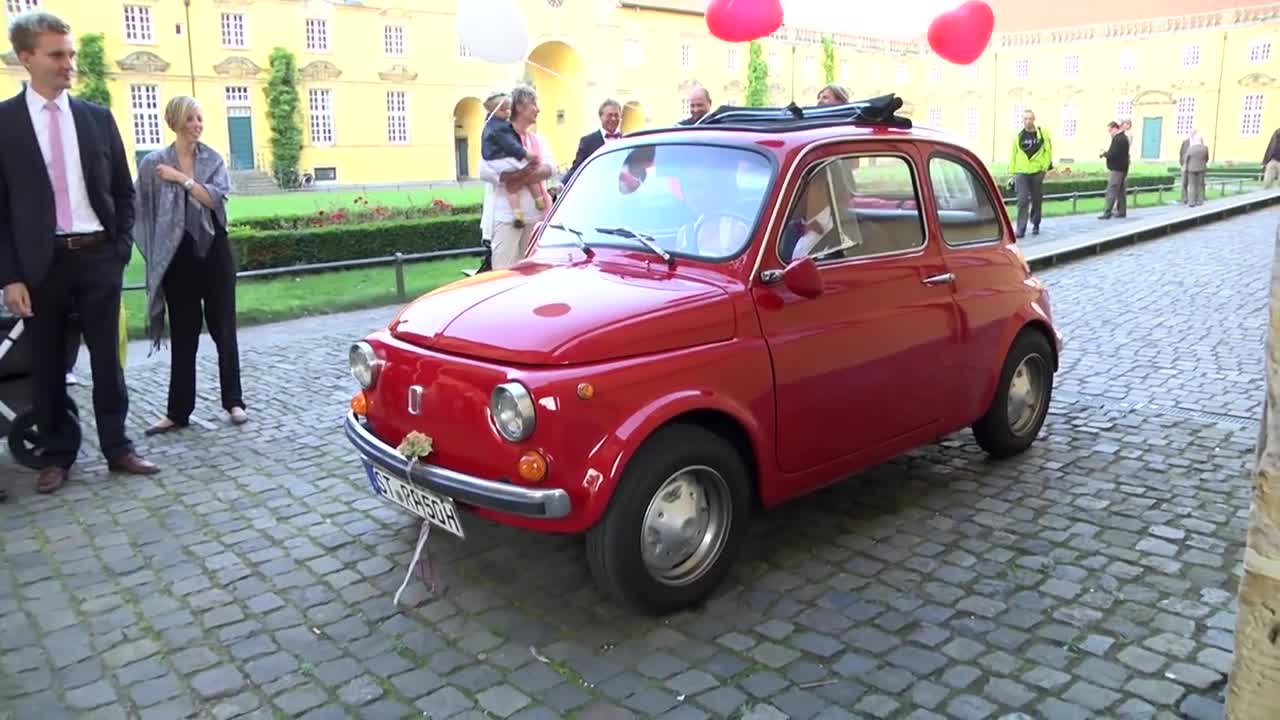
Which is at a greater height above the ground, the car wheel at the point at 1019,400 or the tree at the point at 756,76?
the tree at the point at 756,76

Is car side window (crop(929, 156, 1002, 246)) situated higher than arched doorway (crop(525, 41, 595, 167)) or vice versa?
arched doorway (crop(525, 41, 595, 167))

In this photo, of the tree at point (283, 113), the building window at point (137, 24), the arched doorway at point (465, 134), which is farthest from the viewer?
the arched doorway at point (465, 134)

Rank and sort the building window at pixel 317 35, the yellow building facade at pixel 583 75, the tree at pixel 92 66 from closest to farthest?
the tree at pixel 92 66, the yellow building facade at pixel 583 75, the building window at pixel 317 35

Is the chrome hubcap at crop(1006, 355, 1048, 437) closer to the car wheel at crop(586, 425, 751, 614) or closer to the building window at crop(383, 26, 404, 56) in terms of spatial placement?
the car wheel at crop(586, 425, 751, 614)

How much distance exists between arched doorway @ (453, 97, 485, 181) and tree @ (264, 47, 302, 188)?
33.8ft

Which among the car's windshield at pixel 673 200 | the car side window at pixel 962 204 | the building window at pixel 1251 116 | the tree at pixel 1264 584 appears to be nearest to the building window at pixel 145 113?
the car's windshield at pixel 673 200

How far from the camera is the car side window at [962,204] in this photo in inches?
201

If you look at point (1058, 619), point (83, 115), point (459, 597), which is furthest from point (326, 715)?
point (83, 115)

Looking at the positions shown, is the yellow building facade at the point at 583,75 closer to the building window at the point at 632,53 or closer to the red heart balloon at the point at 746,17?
the building window at the point at 632,53

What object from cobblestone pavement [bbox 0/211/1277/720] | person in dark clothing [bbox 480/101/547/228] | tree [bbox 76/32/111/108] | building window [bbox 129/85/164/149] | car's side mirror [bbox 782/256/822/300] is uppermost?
tree [bbox 76/32/111/108]

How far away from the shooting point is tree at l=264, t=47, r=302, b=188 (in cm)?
4741

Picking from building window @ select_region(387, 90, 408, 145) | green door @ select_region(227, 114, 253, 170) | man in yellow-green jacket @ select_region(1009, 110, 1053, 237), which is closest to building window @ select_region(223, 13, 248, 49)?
green door @ select_region(227, 114, 253, 170)

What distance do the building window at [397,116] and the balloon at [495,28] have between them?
41539 millimetres

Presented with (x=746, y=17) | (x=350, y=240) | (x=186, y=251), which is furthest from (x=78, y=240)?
(x=350, y=240)
